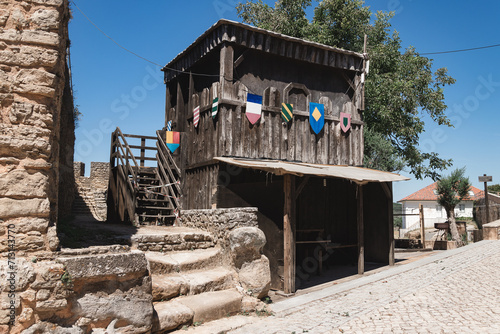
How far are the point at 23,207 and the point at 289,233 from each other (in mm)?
5226

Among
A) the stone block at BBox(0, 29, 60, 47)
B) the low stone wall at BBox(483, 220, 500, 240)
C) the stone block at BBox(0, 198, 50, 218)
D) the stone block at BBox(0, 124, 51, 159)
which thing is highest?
the stone block at BBox(0, 29, 60, 47)

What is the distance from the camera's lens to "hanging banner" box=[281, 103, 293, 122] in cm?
1103

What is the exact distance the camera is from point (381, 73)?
65.8 feet

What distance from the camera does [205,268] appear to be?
7.11 meters

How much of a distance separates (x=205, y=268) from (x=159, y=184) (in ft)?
17.4

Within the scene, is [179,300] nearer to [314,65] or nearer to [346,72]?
[314,65]

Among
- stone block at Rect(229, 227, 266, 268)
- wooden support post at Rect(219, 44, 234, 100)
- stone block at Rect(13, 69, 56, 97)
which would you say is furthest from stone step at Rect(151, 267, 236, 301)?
wooden support post at Rect(219, 44, 234, 100)

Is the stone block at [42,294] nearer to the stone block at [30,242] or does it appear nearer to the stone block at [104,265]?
the stone block at [104,265]

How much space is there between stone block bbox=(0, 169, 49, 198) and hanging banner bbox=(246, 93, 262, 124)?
6596 mm

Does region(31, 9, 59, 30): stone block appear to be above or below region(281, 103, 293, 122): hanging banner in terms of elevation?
below

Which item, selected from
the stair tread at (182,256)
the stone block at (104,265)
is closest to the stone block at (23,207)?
the stone block at (104,265)

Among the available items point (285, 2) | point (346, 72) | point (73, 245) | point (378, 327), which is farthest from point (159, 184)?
point (285, 2)

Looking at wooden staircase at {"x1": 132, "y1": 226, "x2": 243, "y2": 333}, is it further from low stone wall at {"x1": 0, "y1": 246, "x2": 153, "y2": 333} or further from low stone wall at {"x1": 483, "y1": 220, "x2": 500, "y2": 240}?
low stone wall at {"x1": 483, "y1": 220, "x2": 500, "y2": 240}

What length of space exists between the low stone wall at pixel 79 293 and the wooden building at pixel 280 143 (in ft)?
13.0
